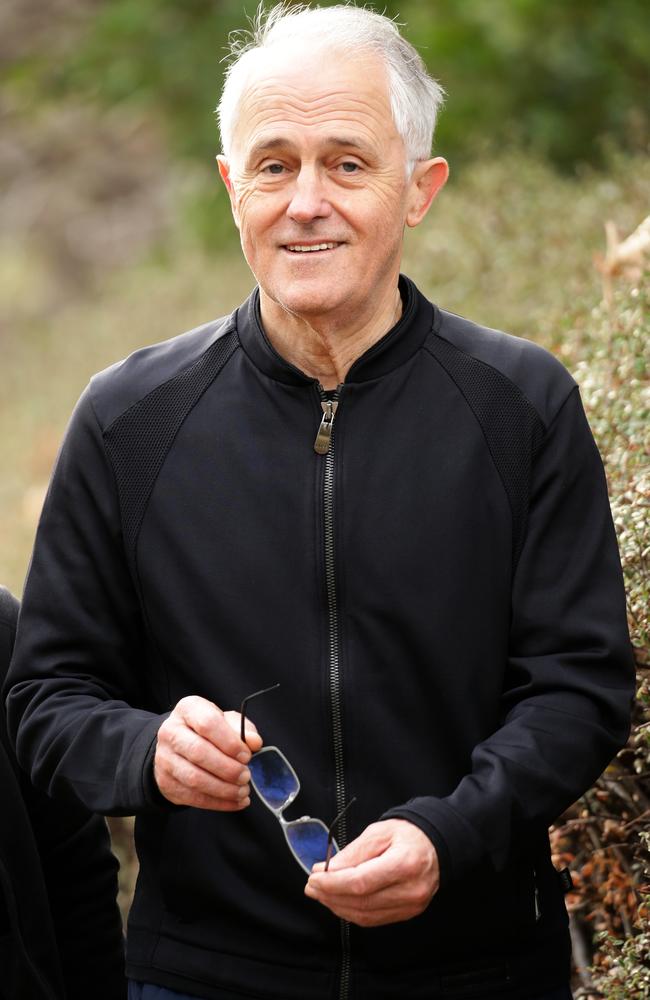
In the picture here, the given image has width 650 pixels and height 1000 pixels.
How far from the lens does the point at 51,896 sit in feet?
10.4

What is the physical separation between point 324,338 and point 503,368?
12.9 inches

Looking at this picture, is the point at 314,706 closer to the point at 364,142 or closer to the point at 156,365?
the point at 156,365

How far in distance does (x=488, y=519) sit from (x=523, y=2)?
7.19m

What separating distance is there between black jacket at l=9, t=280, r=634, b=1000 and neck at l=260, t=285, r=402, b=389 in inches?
1.8

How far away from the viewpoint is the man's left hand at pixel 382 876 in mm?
2314

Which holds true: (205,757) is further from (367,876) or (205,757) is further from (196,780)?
(367,876)

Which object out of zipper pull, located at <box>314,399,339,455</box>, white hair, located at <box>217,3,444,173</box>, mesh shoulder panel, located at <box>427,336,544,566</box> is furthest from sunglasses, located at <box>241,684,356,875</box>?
white hair, located at <box>217,3,444,173</box>

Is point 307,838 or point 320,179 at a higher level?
point 320,179

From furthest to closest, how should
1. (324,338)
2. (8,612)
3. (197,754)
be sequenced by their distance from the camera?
(8,612)
(324,338)
(197,754)

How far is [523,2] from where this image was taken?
29.8ft

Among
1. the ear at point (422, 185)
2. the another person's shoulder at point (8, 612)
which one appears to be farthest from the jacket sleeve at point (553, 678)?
the another person's shoulder at point (8, 612)

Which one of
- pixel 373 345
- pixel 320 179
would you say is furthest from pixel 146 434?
pixel 320 179

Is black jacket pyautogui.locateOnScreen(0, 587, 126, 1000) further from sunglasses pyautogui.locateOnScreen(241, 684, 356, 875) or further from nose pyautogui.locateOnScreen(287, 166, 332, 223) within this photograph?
nose pyautogui.locateOnScreen(287, 166, 332, 223)

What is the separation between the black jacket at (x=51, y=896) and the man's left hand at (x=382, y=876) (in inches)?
33.1
